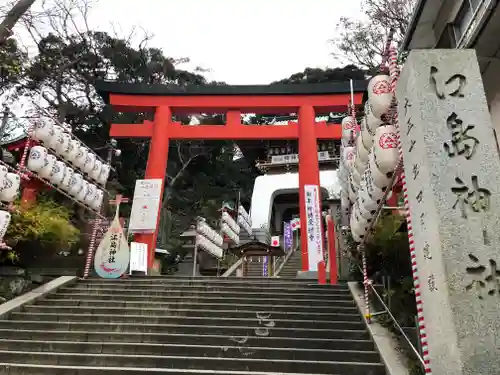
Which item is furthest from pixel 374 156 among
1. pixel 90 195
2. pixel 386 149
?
pixel 90 195

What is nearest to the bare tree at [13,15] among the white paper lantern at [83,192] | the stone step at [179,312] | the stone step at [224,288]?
the white paper lantern at [83,192]

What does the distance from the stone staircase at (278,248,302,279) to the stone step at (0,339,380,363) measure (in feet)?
33.7

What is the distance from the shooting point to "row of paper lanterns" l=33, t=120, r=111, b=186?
8914 mm

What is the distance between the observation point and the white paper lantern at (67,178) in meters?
9.62

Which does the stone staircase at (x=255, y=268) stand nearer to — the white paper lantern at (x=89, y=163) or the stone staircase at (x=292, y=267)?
the stone staircase at (x=292, y=267)

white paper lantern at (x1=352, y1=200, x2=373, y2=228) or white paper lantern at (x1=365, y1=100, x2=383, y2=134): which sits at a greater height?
white paper lantern at (x1=365, y1=100, x2=383, y2=134)

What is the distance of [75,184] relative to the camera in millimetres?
10055

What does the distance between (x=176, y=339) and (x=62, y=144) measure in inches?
229

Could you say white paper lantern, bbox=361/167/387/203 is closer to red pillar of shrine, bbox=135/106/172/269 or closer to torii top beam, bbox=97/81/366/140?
red pillar of shrine, bbox=135/106/172/269

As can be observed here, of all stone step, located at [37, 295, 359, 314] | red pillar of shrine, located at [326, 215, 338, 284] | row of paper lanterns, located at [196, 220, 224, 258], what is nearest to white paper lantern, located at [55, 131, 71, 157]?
stone step, located at [37, 295, 359, 314]

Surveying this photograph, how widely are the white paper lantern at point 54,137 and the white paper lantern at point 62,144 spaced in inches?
1.9

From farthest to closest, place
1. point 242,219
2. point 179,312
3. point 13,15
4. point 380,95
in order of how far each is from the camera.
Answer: point 242,219, point 13,15, point 179,312, point 380,95

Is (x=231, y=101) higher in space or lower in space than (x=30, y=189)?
higher

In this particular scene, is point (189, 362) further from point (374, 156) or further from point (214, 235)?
point (214, 235)
